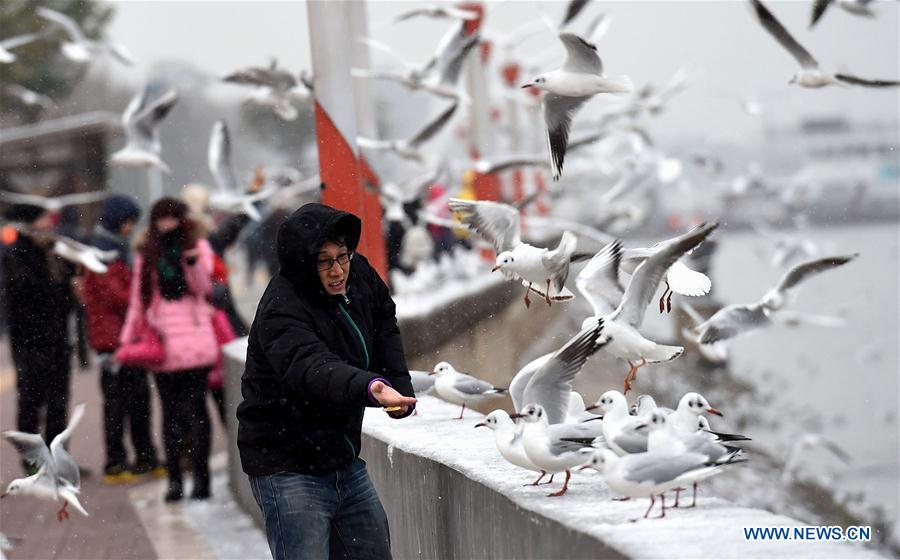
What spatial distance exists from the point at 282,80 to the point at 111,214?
5.03 feet

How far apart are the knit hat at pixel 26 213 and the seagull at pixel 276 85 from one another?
1511 mm

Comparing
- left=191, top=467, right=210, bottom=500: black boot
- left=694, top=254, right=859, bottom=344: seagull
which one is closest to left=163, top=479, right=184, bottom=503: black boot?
left=191, top=467, right=210, bottom=500: black boot

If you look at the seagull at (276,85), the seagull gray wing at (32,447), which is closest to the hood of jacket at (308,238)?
the seagull gray wing at (32,447)

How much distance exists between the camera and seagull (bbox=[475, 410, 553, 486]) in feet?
13.2

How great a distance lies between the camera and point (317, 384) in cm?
385

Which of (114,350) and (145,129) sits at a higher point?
(145,129)

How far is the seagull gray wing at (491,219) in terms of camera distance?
5.57 metres

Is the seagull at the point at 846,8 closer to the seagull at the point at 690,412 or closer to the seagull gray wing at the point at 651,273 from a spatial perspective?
the seagull gray wing at the point at 651,273

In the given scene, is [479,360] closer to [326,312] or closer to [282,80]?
[282,80]

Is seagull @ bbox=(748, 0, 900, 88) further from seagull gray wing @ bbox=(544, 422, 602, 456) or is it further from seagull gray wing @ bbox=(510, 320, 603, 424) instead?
seagull gray wing @ bbox=(544, 422, 602, 456)

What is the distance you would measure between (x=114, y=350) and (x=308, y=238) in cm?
506

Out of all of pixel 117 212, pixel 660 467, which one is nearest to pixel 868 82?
pixel 660 467

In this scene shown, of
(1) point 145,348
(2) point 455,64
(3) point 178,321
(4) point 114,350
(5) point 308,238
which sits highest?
(5) point 308,238

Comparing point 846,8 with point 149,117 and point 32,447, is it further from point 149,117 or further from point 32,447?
point 32,447
